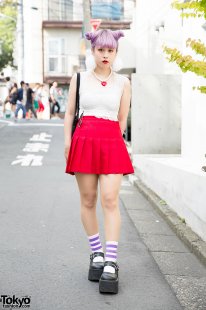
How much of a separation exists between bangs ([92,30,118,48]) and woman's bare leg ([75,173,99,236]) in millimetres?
958

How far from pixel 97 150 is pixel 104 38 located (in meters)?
0.82

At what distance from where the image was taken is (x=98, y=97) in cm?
441

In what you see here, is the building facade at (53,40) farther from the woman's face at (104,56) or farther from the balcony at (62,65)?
the woman's face at (104,56)

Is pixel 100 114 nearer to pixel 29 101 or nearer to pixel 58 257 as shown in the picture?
pixel 58 257

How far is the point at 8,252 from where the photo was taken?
536 centimetres

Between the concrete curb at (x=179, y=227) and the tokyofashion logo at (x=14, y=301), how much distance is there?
1755 millimetres

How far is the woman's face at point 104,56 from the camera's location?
4.39 meters

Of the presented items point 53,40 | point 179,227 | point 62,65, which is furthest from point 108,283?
point 53,40

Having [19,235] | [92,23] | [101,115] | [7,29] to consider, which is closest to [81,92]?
[101,115]

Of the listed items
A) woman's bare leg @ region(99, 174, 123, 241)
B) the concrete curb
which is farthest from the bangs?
the concrete curb

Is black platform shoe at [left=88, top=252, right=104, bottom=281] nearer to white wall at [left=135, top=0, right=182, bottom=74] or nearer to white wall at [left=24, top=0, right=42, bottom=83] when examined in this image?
white wall at [left=135, top=0, right=182, bottom=74]

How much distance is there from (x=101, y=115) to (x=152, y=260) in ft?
5.18

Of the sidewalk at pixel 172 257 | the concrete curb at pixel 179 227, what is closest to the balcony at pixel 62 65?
the concrete curb at pixel 179 227

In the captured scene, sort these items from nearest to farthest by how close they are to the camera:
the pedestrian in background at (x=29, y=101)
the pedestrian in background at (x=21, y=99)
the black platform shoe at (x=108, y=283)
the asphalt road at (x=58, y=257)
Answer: the asphalt road at (x=58, y=257) < the black platform shoe at (x=108, y=283) < the pedestrian in background at (x=21, y=99) < the pedestrian in background at (x=29, y=101)
